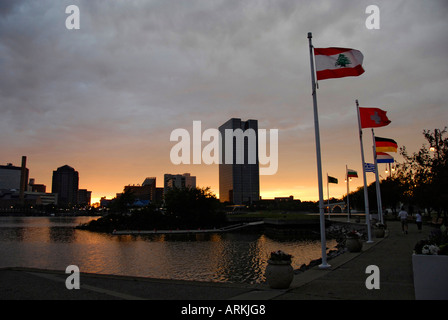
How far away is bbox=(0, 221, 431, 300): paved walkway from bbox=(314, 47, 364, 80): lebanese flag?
30.5ft

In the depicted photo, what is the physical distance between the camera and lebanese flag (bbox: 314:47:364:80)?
15992 mm

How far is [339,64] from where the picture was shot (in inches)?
Answer: 632

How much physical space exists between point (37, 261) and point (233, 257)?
67.8ft

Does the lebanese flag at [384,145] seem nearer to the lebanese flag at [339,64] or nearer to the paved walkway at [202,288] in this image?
the lebanese flag at [339,64]

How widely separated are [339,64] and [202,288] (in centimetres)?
1209

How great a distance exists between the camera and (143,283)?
12.7m

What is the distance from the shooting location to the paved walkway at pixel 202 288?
1048 cm

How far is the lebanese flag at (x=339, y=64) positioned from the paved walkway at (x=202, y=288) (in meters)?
9.29

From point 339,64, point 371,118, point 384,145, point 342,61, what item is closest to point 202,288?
point 339,64

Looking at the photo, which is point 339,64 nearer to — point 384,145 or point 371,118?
point 371,118

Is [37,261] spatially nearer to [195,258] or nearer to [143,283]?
[195,258]

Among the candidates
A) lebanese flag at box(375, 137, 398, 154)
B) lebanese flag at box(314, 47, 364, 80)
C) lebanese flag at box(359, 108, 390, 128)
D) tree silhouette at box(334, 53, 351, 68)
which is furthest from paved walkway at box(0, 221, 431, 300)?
lebanese flag at box(375, 137, 398, 154)

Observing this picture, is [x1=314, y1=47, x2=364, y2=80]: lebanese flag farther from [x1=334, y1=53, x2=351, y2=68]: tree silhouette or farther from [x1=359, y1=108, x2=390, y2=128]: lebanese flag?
[x1=359, y1=108, x2=390, y2=128]: lebanese flag
